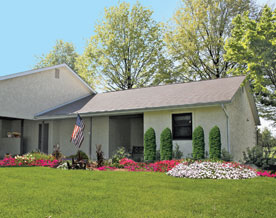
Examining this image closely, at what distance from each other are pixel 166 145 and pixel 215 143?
2267 millimetres

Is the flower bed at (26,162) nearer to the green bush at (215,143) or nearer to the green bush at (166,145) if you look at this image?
the green bush at (166,145)

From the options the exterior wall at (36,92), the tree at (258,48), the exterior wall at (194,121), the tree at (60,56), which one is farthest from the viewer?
the tree at (60,56)

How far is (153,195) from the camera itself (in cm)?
617

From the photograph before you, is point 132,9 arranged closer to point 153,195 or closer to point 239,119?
point 239,119

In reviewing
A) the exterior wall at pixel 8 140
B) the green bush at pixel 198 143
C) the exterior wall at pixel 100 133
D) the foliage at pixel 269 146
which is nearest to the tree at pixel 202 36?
the foliage at pixel 269 146

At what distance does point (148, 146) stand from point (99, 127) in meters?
4.77

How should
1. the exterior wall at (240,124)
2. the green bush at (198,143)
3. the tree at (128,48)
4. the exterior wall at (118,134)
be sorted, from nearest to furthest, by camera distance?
the green bush at (198,143) → the exterior wall at (240,124) → the exterior wall at (118,134) → the tree at (128,48)

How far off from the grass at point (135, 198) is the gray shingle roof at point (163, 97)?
17.7 feet

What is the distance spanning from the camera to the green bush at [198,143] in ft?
40.1

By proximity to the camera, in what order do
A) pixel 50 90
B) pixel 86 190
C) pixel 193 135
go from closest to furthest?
pixel 86 190, pixel 193 135, pixel 50 90

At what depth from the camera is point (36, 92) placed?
59.4 feet

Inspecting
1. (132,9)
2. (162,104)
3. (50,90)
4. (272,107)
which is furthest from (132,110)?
(132,9)

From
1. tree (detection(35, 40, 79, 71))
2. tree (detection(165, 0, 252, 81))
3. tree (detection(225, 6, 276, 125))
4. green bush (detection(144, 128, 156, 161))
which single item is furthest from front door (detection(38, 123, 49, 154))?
tree (detection(35, 40, 79, 71))

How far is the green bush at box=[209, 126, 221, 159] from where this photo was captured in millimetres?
11781
